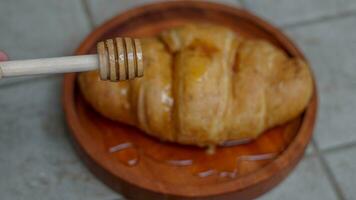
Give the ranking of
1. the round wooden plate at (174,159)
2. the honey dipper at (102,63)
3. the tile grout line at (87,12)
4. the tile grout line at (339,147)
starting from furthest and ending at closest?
the tile grout line at (87,12) → the tile grout line at (339,147) → the round wooden plate at (174,159) → the honey dipper at (102,63)

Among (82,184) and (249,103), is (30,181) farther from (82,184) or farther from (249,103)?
(249,103)

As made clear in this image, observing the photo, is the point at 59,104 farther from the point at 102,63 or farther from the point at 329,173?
the point at 329,173

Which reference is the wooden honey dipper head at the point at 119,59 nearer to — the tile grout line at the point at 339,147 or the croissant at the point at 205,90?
the croissant at the point at 205,90

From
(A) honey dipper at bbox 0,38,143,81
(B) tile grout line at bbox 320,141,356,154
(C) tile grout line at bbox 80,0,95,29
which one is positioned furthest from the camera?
(C) tile grout line at bbox 80,0,95,29

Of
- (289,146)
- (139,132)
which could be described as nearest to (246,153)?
(289,146)

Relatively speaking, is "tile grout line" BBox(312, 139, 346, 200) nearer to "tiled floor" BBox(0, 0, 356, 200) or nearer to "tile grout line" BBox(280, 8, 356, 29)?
"tiled floor" BBox(0, 0, 356, 200)

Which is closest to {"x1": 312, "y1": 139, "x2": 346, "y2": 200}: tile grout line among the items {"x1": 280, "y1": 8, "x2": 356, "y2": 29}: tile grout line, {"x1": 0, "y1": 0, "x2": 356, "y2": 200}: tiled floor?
{"x1": 0, "y1": 0, "x2": 356, "y2": 200}: tiled floor

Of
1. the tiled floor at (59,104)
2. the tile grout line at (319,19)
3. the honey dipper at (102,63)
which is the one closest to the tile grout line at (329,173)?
the tiled floor at (59,104)

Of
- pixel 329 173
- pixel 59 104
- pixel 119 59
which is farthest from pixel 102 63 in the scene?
pixel 329 173
